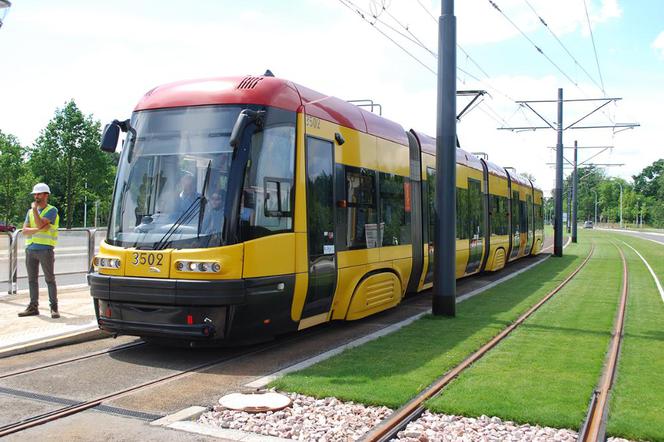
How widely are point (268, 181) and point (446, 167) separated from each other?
3.92m

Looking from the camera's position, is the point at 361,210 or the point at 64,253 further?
the point at 64,253

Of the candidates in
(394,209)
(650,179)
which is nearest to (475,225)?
(394,209)

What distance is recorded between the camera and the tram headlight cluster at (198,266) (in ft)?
22.5

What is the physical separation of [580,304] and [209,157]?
27.3ft

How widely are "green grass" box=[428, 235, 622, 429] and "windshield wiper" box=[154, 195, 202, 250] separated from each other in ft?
11.0

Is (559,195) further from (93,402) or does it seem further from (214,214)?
(93,402)

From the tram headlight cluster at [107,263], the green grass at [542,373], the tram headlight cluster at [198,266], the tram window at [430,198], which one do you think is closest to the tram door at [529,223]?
the tram window at [430,198]

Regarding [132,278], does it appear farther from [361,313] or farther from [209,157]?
[361,313]

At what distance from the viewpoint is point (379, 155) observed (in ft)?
33.6

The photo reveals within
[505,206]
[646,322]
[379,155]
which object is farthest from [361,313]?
[505,206]

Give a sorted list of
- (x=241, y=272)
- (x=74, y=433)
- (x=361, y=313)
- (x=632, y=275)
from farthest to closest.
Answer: (x=632, y=275), (x=361, y=313), (x=241, y=272), (x=74, y=433)

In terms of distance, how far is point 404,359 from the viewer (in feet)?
23.9

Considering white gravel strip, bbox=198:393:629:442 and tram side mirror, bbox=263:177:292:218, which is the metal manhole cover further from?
tram side mirror, bbox=263:177:292:218

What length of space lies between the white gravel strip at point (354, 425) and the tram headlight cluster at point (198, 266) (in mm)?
1813
